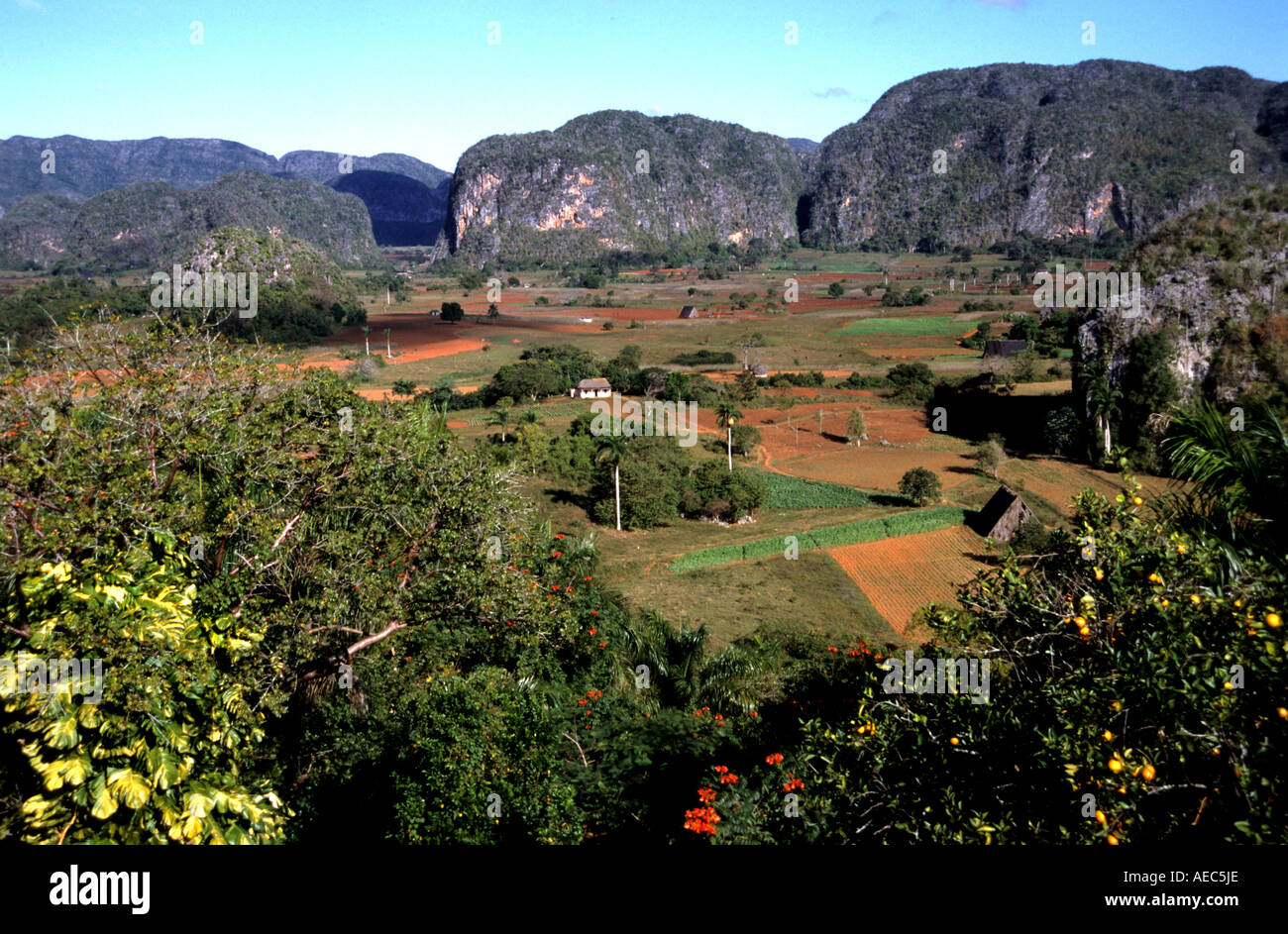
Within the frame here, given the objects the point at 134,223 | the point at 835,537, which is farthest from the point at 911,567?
the point at 134,223

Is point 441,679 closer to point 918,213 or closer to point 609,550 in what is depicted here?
point 609,550
